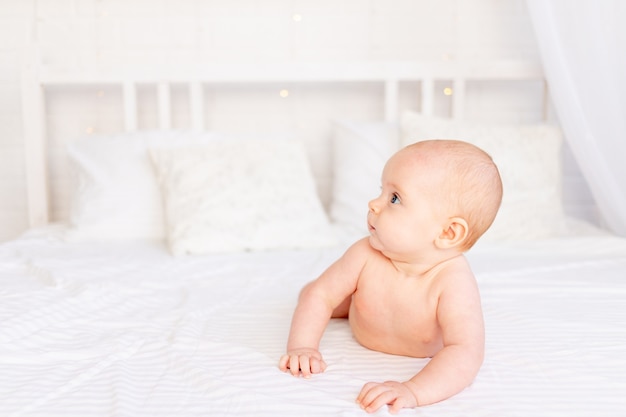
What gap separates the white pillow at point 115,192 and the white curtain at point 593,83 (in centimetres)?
116

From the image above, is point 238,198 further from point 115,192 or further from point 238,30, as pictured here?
point 238,30

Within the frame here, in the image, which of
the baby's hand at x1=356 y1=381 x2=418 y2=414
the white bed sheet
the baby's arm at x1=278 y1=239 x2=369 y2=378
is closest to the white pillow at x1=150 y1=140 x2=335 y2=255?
the white bed sheet

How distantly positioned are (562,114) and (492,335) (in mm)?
1049

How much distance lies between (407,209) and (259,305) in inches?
16.3

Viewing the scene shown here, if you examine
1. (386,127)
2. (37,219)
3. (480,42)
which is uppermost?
(480,42)

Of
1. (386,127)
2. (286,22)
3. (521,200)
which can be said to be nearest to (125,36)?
(286,22)

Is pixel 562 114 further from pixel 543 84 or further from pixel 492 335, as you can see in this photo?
pixel 492 335

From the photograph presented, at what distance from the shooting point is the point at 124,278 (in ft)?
4.39

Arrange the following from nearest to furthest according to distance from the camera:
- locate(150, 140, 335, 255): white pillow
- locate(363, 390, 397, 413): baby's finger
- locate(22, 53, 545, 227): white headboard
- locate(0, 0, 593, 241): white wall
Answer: locate(363, 390, 397, 413): baby's finger < locate(150, 140, 335, 255): white pillow < locate(22, 53, 545, 227): white headboard < locate(0, 0, 593, 241): white wall

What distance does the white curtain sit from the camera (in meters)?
1.68

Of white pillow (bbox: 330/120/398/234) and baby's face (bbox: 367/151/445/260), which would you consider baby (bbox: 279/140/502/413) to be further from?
white pillow (bbox: 330/120/398/234)

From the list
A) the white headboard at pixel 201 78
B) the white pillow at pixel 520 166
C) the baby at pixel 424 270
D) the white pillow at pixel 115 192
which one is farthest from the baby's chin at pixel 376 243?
the white headboard at pixel 201 78

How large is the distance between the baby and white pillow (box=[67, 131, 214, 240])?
101 centimetres

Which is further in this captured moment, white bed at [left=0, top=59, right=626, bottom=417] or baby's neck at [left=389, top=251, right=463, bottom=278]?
baby's neck at [left=389, top=251, right=463, bottom=278]
